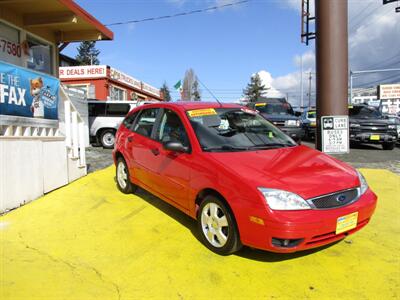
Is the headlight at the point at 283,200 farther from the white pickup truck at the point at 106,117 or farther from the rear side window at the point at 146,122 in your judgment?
the white pickup truck at the point at 106,117

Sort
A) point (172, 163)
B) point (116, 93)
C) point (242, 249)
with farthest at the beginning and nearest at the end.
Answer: point (116, 93), point (172, 163), point (242, 249)

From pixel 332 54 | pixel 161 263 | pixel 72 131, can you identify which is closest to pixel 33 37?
pixel 72 131

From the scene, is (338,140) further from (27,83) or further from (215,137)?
(27,83)

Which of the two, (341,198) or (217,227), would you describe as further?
(217,227)

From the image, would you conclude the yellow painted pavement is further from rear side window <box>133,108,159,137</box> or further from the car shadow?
rear side window <box>133,108,159,137</box>

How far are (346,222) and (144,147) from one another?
2.98 metres

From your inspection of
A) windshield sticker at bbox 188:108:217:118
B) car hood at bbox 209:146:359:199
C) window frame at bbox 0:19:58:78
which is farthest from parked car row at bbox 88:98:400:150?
car hood at bbox 209:146:359:199

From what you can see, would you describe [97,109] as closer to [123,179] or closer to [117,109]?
[117,109]

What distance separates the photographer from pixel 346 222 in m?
3.43

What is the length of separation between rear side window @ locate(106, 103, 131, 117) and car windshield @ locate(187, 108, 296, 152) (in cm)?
900

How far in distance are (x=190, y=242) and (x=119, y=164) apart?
8.91 ft

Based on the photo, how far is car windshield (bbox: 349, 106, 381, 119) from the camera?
1463cm

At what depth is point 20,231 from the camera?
4.56 m

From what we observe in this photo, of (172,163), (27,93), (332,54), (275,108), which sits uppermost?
(332,54)
